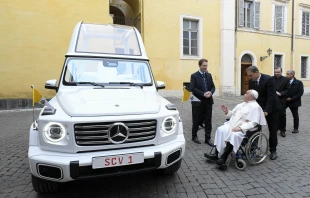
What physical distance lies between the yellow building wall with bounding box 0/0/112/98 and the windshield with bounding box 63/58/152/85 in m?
9.60

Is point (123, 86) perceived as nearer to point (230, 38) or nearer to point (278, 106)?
point (278, 106)

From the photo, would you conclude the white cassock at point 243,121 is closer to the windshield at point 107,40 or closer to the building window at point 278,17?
the windshield at point 107,40

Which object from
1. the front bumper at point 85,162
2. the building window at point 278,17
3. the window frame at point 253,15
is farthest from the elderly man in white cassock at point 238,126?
the building window at point 278,17

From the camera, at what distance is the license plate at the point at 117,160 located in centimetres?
268

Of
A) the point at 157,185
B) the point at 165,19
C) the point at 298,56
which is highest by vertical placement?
the point at 165,19

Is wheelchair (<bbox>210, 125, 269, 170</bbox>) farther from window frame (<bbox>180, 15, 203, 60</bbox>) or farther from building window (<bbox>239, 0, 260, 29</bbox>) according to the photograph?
building window (<bbox>239, 0, 260, 29</bbox>)

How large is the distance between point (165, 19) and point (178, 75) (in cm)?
381

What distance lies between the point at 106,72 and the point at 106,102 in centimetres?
121

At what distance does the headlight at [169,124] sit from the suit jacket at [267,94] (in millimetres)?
2224

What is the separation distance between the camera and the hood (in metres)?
2.83

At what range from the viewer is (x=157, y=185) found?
3475 millimetres

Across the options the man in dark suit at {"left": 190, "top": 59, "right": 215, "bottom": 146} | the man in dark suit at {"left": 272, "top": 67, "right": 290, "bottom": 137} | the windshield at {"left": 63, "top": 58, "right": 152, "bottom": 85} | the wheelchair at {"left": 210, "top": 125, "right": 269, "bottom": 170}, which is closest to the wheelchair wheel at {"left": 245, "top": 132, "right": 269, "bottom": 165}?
the wheelchair at {"left": 210, "top": 125, "right": 269, "bottom": 170}

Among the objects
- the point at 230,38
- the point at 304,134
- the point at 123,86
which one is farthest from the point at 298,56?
the point at 123,86

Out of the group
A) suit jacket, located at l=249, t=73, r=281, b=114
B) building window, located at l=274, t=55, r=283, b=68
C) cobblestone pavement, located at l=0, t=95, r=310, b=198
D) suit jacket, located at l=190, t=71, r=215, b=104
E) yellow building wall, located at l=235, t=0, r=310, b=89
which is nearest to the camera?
cobblestone pavement, located at l=0, t=95, r=310, b=198
